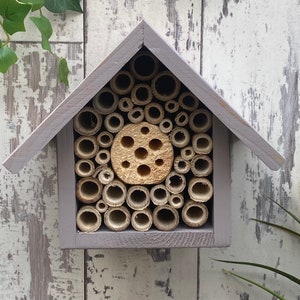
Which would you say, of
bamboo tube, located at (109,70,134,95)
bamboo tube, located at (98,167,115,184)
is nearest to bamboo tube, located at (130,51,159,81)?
bamboo tube, located at (109,70,134,95)

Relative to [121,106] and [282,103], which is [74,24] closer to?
[121,106]

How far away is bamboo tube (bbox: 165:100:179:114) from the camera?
0.57 meters

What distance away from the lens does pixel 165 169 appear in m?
0.57

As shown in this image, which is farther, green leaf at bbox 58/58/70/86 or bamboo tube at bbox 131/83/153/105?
green leaf at bbox 58/58/70/86

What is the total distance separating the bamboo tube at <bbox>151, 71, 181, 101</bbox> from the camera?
22.4 inches

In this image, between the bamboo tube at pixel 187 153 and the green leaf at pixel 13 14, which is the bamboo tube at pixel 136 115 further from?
the green leaf at pixel 13 14

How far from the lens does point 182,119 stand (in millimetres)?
575

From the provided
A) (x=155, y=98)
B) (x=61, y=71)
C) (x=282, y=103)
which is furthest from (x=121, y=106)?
(x=282, y=103)

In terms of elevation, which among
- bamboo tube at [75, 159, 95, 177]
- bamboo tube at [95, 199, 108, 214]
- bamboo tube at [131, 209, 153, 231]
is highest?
bamboo tube at [75, 159, 95, 177]

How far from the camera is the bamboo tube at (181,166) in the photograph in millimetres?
568

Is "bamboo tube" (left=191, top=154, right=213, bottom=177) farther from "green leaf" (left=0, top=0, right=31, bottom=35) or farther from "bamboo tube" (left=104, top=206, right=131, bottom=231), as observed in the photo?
"green leaf" (left=0, top=0, right=31, bottom=35)

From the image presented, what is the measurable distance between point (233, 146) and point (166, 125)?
0.60ft

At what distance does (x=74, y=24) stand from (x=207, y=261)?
384 mm

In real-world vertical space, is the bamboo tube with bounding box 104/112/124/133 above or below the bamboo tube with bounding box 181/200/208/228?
above
